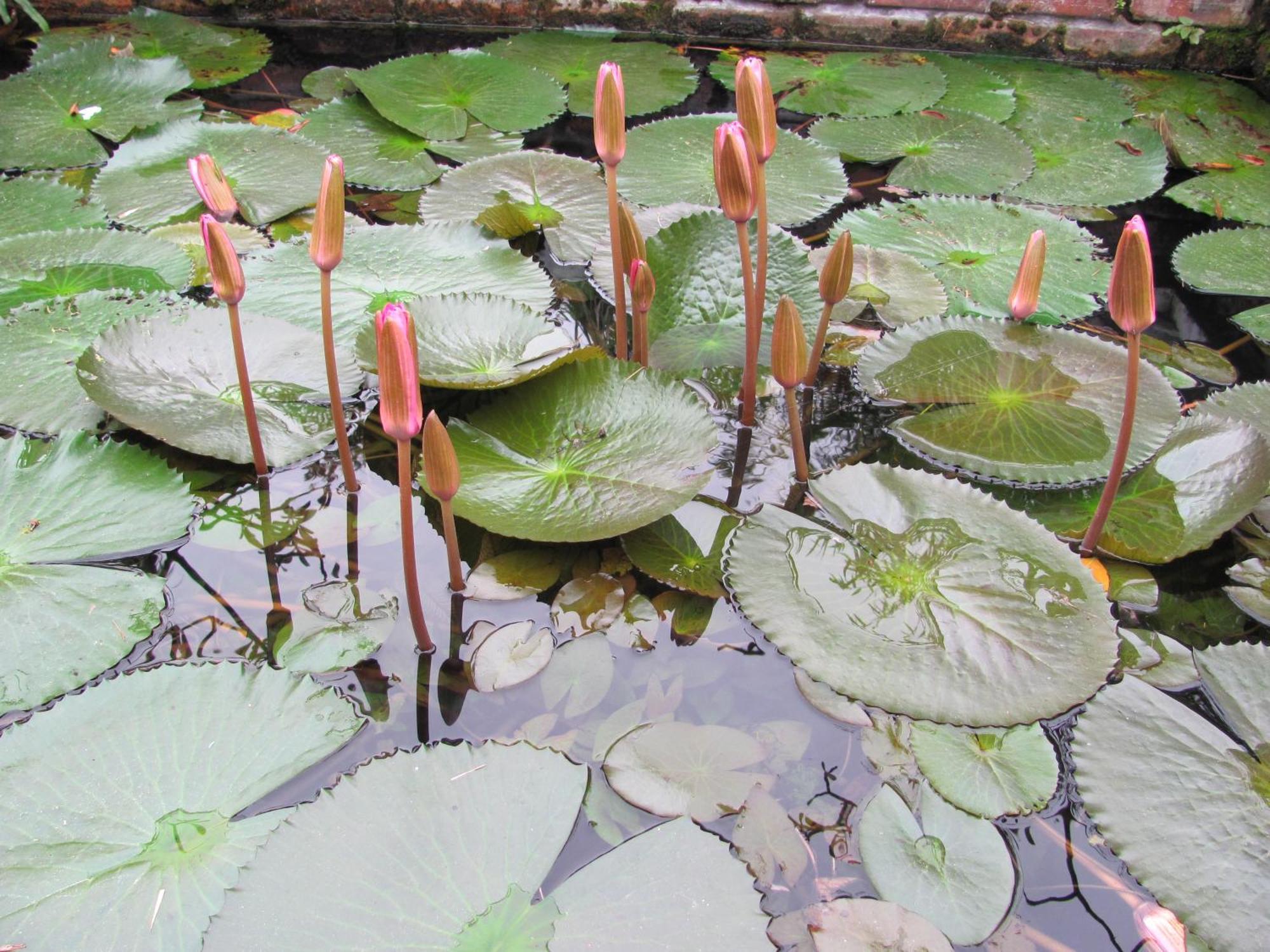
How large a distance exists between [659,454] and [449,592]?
0.49m

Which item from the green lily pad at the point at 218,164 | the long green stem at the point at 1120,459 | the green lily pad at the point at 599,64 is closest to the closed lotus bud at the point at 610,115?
the long green stem at the point at 1120,459

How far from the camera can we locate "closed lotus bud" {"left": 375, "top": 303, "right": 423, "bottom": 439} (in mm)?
1285

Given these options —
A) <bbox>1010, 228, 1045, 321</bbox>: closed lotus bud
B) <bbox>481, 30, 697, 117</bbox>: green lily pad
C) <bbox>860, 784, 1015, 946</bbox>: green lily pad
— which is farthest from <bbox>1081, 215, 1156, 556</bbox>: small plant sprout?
<bbox>481, 30, 697, 117</bbox>: green lily pad

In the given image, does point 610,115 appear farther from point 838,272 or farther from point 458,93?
point 458,93

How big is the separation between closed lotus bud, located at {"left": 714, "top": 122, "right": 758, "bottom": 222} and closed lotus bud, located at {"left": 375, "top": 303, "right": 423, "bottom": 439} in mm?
664

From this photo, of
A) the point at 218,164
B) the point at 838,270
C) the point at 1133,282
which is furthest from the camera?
the point at 218,164

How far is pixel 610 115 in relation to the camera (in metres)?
1.84

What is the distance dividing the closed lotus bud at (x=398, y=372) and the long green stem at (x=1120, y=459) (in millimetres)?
1227

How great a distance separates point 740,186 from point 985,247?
1322 mm

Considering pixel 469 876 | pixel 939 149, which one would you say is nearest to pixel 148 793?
pixel 469 876

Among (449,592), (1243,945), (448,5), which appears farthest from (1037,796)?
(448,5)

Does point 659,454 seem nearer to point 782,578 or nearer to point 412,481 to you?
point 782,578

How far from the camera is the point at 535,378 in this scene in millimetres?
1979

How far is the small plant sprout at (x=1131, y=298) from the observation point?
1.50 metres
